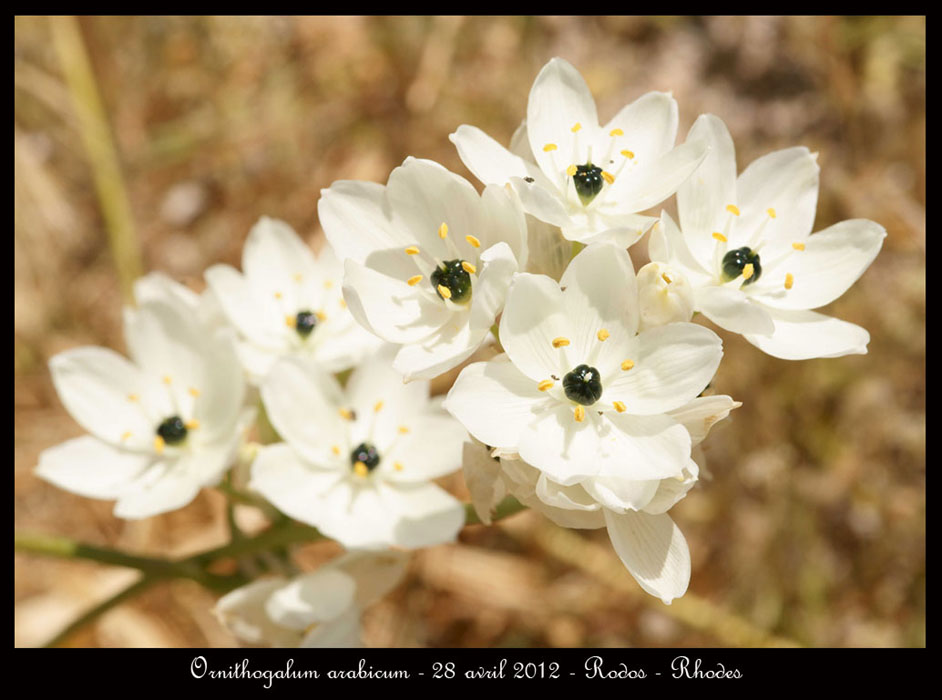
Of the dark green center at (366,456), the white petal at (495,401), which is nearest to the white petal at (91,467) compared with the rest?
the dark green center at (366,456)

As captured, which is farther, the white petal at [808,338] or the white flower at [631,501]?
the white petal at [808,338]

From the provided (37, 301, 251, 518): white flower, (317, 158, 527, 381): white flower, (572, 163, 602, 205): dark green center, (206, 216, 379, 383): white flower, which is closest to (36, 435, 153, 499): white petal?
(37, 301, 251, 518): white flower

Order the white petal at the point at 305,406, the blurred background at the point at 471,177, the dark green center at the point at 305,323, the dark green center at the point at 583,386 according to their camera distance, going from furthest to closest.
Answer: the blurred background at the point at 471,177 → the dark green center at the point at 305,323 → the white petal at the point at 305,406 → the dark green center at the point at 583,386

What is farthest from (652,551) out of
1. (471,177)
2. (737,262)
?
(471,177)

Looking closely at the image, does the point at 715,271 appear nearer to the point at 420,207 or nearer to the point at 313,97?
the point at 420,207

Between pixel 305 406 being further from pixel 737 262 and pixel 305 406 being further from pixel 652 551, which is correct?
pixel 737 262

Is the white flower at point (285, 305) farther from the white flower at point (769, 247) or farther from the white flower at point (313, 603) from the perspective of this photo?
the white flower at point (769, 247)

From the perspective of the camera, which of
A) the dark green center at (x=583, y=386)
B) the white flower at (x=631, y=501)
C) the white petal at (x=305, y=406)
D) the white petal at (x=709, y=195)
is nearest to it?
the white flower at (x=631, y=501)

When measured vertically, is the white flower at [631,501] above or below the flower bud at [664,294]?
below
